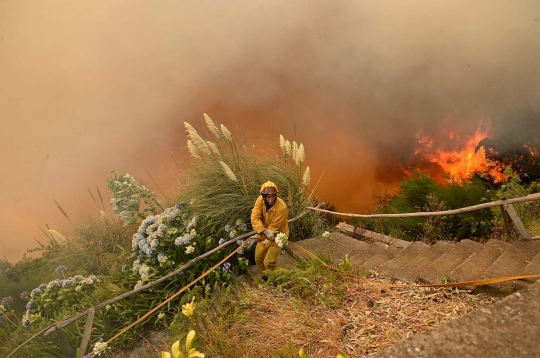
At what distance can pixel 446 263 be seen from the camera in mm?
3133

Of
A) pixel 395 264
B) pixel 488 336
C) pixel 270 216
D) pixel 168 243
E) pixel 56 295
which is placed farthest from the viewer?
pixel 168 243

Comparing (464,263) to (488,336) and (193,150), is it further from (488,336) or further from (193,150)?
(193,150)

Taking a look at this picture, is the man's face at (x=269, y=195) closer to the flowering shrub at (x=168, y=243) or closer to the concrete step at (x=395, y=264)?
the flowering shrub at (x=168, y=243)

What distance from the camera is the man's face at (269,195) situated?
3.43m

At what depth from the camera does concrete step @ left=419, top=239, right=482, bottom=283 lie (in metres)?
2.85

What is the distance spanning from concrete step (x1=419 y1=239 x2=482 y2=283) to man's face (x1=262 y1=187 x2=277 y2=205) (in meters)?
1.43

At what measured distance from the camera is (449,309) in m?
2.38

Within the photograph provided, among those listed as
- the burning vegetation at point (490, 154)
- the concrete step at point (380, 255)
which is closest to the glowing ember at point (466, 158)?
the burning vegetation at point (490, 154)

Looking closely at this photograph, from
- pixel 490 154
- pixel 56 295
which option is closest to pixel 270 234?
pixel 56 295

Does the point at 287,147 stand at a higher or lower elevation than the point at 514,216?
higher

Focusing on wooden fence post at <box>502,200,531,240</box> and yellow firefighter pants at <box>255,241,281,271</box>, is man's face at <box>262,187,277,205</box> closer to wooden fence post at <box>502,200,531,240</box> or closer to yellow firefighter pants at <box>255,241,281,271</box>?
yellow firefighter pants at <box>255,241,281,271</box>

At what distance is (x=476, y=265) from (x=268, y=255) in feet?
5.81

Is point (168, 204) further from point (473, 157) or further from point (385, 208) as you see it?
point (473, 157)

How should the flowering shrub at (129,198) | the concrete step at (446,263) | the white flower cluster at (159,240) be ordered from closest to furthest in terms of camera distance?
the concrete step at (446,263), the white flower cluster at (159,240), the flowering shrub at (129,198)
